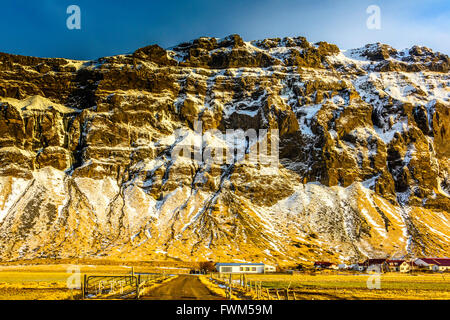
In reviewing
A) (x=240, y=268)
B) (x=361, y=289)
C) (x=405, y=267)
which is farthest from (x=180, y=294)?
(x=405, y=267)

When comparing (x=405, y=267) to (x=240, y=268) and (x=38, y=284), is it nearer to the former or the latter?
(x=240, y=268)

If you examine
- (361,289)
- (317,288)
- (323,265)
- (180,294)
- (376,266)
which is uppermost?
(180,294)

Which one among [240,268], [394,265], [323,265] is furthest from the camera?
[323,265]

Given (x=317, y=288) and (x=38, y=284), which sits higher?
(x=38, y=284)

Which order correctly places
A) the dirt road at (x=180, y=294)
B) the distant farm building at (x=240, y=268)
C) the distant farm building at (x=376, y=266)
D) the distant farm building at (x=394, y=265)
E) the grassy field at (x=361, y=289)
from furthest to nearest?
the distant farm building at (x=394, y=265) → the distant farm building at (x=376, y=266) → the distant farm building at (x=240, y=268) → the grassy field at (x=361, y=289) → the dirt road at (x=180, y=294)

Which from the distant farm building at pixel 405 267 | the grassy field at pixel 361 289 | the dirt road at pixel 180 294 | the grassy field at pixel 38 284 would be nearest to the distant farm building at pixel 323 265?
the distant farm building at pixel 405 267

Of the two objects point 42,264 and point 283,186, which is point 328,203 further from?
point 42,264

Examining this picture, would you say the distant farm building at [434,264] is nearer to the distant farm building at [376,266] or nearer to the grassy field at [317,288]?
the distant farm building at [376,266]

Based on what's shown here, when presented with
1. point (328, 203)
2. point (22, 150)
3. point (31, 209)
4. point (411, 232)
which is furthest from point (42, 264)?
point (411, 232)

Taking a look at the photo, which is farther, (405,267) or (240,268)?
(405,267)

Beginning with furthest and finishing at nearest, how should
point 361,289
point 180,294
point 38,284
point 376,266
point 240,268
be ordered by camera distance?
point 376,266, point 240,268, point 38,284, point 361,289, point 180,294

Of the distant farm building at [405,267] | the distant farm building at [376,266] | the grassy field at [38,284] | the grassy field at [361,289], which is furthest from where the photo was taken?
the distant farm building at [405,267]

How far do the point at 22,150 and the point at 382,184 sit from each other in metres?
182

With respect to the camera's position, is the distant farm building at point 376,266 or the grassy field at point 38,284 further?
the distant farm building at point 376,266
